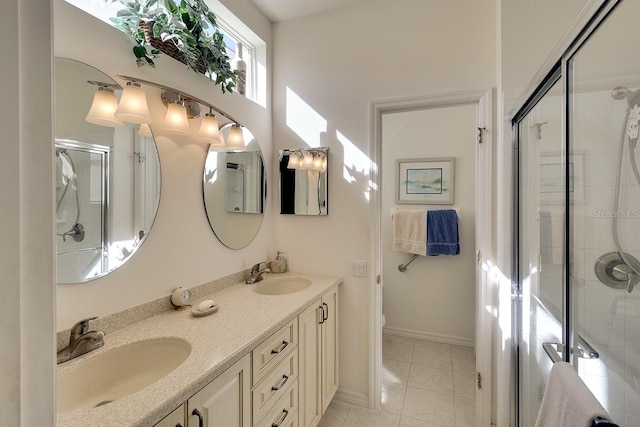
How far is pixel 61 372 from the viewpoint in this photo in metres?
0.91

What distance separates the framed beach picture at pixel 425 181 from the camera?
2.88m

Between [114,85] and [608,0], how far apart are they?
171 cm

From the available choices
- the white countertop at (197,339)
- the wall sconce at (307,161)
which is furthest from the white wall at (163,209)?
the wall sconce at (307,161)

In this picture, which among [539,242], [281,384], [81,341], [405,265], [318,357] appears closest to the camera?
[81,341]

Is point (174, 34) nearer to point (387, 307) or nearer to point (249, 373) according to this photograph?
point (249, 373)

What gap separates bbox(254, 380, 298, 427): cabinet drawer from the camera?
50.4 inches

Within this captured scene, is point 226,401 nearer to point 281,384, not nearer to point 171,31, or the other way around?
point 281,384

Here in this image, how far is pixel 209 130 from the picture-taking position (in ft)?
5.29

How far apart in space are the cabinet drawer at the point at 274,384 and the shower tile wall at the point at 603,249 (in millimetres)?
1221

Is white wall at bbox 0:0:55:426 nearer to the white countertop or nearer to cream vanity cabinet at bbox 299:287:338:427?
the white countertop

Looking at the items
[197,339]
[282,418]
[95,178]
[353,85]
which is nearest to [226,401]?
[197,339]

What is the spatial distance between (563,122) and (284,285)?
1.79 meters

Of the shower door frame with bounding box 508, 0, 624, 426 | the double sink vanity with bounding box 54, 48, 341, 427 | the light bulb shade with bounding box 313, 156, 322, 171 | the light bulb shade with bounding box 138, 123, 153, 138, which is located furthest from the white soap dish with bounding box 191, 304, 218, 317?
the shower door frame with bounding box 508, 0, 624, 426

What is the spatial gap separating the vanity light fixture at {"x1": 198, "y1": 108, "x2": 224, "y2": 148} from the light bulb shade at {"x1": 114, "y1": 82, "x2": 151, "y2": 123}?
344 millimetres
